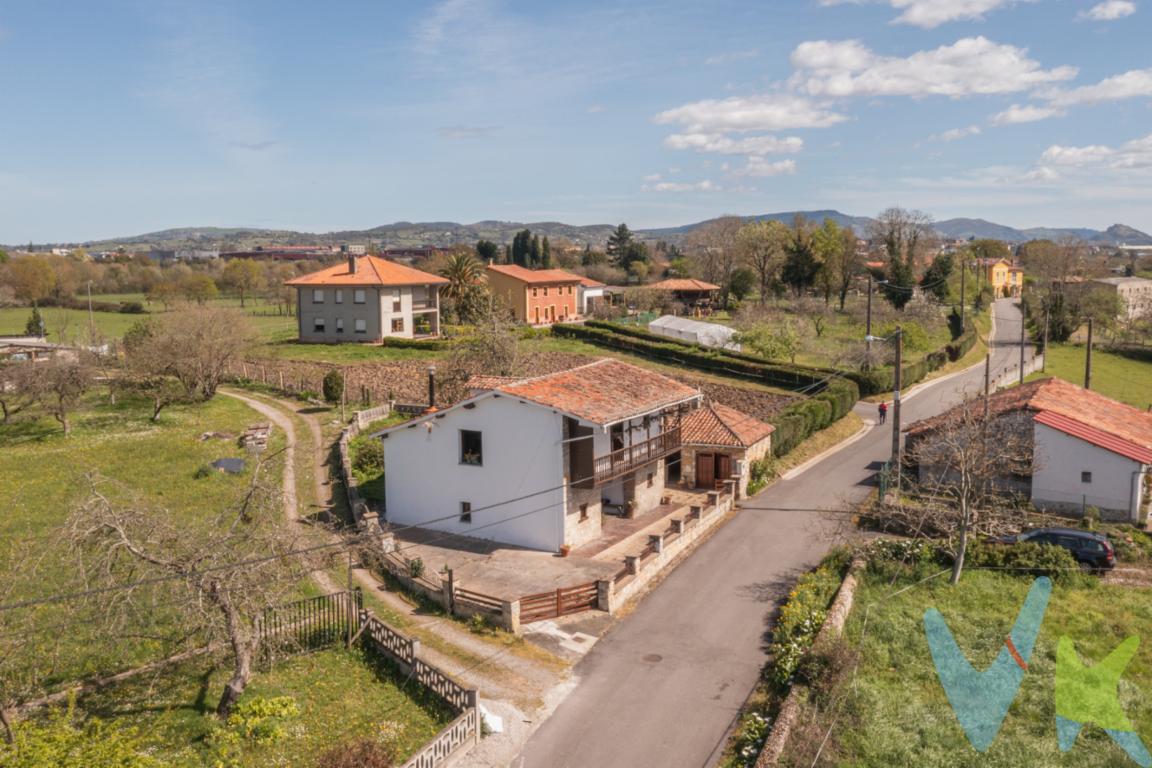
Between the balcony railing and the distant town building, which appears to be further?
the distant town building

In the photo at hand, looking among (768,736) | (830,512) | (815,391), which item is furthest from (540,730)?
(815,391)

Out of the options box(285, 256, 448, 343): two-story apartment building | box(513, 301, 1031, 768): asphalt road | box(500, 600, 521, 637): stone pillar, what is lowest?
box(513, 301, 1031, 768): asphalt road

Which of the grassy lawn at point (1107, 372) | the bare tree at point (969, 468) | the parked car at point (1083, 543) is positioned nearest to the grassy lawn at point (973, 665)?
the parked car at point (1083, 543)

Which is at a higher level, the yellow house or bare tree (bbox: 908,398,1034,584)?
the yellow house

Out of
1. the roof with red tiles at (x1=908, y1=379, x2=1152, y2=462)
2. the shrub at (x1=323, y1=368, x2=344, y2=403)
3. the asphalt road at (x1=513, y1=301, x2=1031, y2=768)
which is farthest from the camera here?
the shrub at (x1=323, y1=368, x2=344, y2=403)

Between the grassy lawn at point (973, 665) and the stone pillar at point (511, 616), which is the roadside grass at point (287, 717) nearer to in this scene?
the stone pillar at point (511, 616)

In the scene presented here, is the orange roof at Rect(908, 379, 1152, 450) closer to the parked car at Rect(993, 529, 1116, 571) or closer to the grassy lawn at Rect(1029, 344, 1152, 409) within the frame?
the parked car at Rect(993, 529, 1116, 571)

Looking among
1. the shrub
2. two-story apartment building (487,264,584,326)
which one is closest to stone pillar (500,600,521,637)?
the shrub

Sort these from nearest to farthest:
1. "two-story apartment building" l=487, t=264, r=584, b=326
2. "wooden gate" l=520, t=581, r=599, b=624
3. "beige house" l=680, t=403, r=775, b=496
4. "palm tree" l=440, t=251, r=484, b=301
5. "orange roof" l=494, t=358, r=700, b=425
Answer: "wooden gate" l=520, t=581, r=599, b=624 → "orange roof" l=494, t=358, r=700, b=425 → "beige house" l=680, t=403, r=775, b=496 → "palm tree" l=440, t=251, r=484, b=301 → "two-story apartment building" l=487, t=264, r=584, b=326
